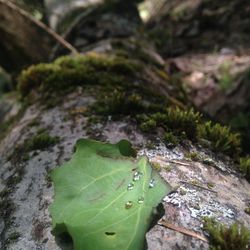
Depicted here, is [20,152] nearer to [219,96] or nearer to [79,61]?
[79,61]

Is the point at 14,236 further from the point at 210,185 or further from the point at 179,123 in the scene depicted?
the point at 179,123

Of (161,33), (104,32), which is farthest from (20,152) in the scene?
(161,33)

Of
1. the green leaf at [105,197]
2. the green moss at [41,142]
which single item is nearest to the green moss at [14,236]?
the green leaf at [105,197]

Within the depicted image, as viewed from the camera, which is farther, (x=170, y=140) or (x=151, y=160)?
(x=170, y=140)

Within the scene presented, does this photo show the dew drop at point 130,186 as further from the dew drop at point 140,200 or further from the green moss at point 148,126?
the green moss at point 148,126

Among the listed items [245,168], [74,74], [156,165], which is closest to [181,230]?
[156,165]

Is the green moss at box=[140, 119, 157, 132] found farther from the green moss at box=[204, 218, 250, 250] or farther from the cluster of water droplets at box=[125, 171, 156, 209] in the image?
the green moss at box=[204, 218, 250, 250]
